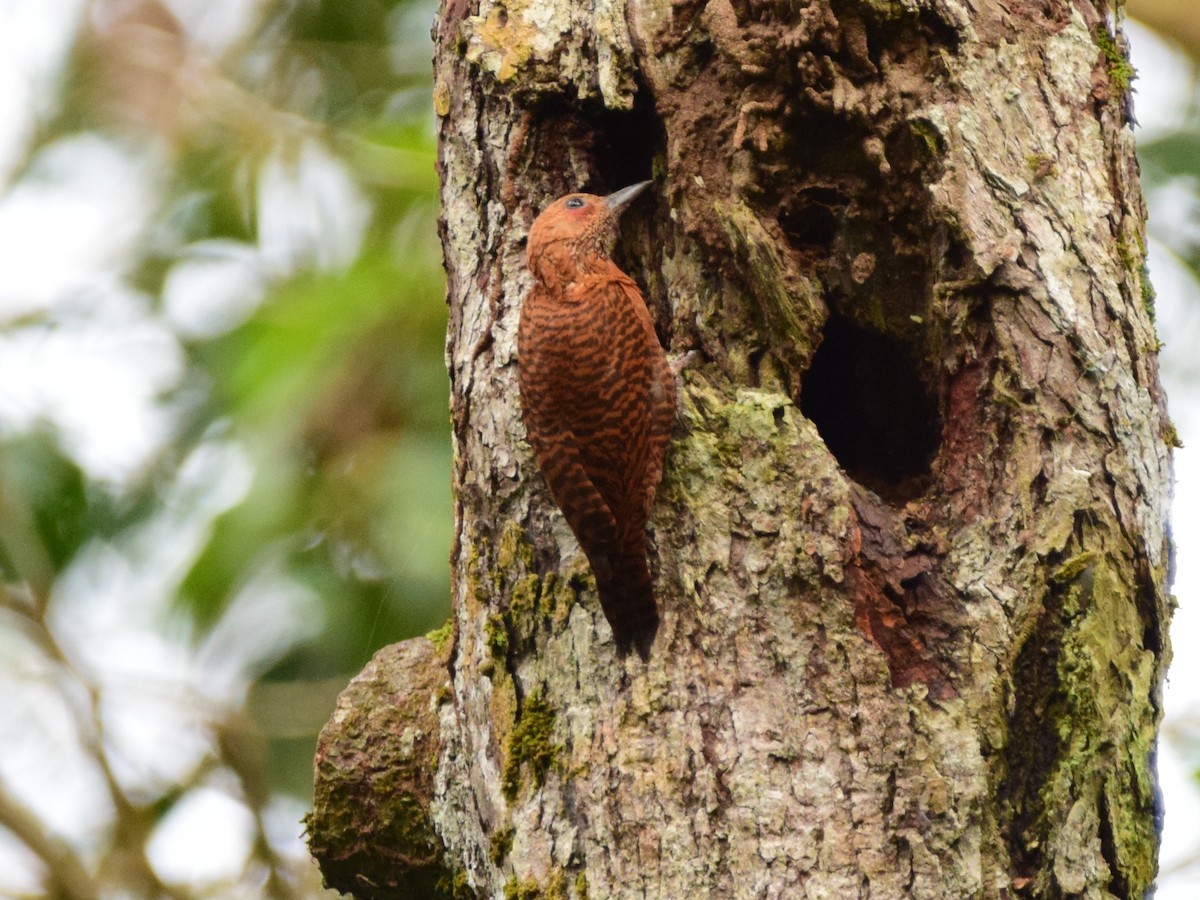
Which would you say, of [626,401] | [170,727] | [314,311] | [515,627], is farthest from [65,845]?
[626,401]

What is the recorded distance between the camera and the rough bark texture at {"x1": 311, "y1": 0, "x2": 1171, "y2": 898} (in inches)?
106

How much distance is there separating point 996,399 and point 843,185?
0.69 meters

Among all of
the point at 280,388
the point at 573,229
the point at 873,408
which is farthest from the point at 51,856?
the point at 873,408

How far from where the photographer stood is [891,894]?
8.45 feet

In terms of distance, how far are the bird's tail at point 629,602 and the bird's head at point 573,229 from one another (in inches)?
31.8

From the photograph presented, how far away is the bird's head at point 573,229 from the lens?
10.6ft

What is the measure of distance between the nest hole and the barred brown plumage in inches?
19.9

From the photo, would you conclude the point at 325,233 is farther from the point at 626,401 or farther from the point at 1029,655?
the point at 1029,655

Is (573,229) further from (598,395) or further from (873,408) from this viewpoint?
(873,408)

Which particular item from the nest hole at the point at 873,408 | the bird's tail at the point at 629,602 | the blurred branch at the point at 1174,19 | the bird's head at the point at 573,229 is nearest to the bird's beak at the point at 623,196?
the bird's head at the point at 573,229

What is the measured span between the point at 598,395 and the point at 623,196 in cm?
56

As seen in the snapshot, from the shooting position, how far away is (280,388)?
4.45 m

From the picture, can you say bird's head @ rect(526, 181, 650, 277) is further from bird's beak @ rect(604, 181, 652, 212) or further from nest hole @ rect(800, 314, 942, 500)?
nest hole @ rect(800, 314, 942, 500)

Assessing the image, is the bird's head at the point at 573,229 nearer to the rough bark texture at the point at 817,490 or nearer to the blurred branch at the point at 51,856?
the rough bark texture at the point at 817,490
